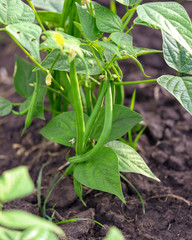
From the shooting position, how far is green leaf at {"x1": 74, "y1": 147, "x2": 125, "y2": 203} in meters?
0.92

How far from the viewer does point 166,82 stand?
934mm

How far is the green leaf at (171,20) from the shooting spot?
0.81 metres

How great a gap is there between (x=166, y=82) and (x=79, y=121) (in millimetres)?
278

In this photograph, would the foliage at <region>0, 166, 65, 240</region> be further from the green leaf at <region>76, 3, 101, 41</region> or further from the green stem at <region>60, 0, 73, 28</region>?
the green stem at <region>60, 0, 73, 28</region>

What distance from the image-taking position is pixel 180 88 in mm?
919

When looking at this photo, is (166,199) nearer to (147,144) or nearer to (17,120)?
(147,144)

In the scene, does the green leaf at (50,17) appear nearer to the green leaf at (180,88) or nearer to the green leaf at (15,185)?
the green leaf at (180,88)

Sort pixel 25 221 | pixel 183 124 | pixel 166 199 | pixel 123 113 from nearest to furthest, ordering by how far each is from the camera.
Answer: pixel 25 221 < pixel 123 113 < pixel 166 199 < pixel 183 124

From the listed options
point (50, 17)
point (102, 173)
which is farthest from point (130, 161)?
point (50, 17)

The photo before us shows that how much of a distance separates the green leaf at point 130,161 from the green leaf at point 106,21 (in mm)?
387

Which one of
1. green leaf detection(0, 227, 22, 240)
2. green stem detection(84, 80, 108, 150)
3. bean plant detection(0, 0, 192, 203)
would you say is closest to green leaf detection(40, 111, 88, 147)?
bean plant detection(0, 0, 192, 203)

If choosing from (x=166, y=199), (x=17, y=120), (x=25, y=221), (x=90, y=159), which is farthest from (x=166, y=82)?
(x=17, y=120)

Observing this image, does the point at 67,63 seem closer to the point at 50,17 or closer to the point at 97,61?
the point at 97,61

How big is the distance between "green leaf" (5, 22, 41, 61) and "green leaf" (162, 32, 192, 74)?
17.2 inches
